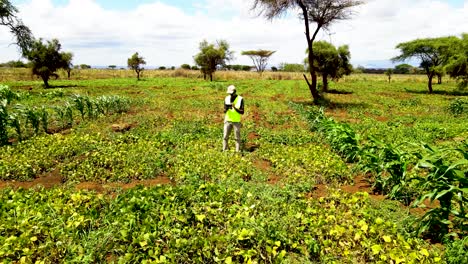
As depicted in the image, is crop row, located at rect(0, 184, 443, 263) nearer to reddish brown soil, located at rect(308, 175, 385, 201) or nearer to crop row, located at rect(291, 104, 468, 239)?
crop row, located at rect(291, 104, 468, 239)

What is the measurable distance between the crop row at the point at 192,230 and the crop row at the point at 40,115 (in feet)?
16.1

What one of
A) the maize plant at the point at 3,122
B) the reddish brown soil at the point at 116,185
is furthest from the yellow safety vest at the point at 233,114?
the maize plant at the point at 3,122

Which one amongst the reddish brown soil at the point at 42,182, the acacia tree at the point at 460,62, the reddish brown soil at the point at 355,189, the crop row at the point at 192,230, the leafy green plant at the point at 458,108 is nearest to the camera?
the crop row at the point at 192,230

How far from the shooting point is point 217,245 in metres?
4.45

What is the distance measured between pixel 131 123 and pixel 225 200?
8711mm

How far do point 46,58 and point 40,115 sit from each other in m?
24.3

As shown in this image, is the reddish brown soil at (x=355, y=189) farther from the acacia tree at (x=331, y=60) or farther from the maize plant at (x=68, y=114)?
the acacia tree at (x=331, y=60)

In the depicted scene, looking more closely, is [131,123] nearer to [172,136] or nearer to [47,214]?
[172,136]

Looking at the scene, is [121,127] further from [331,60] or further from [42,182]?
[331,60]

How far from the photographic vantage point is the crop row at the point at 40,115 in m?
9.58

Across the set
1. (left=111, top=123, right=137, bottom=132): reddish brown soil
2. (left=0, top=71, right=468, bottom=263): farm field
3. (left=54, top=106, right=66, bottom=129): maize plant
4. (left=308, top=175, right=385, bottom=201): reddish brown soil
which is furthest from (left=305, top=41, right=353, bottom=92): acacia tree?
(left=308, top=175, right=385, bottom=201): reddish brown soil

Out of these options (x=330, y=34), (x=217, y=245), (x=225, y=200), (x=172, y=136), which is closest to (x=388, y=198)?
(x=225, y=200)

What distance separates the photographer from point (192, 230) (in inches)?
182

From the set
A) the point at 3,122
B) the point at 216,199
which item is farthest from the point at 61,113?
the point at 216,199
